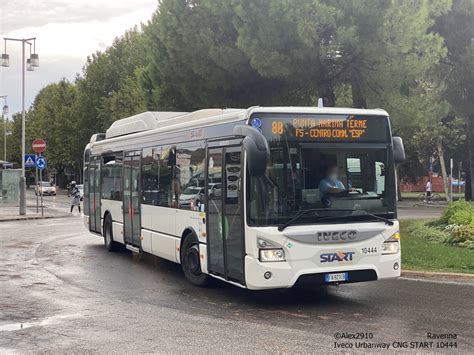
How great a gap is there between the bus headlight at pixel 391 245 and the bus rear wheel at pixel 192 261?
2.95m

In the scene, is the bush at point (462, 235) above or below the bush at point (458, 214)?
below

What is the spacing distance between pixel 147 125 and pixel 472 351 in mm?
8476

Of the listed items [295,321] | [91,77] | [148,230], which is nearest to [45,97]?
[91,77]

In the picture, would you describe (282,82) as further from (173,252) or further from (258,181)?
(258,181)

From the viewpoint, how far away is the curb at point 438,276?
10.9m

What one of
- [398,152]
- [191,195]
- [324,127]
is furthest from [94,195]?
[398,152]

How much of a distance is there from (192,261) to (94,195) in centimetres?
702

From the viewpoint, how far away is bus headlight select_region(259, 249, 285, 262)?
814 cm

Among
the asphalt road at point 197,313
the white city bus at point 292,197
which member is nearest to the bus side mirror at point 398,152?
the white city bus at point 292,197

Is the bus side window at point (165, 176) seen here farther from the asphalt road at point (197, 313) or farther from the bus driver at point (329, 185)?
the bus driver at point (329, 185)

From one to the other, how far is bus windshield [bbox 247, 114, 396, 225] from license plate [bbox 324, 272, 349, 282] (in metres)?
0.74

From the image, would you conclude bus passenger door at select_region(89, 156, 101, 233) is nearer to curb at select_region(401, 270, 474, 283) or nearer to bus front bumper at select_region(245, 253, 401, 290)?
curb at select_region(401, 270, 474, 283)

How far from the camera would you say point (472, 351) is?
636 centimetres

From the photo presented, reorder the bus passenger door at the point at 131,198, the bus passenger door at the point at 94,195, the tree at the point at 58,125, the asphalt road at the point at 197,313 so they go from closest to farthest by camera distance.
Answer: the asphalt road at the point at 197,313 → the bus passenger door at the point at 131,198 → the bus passenger door at the point at 94,195 → the tree at the point at 58,125
